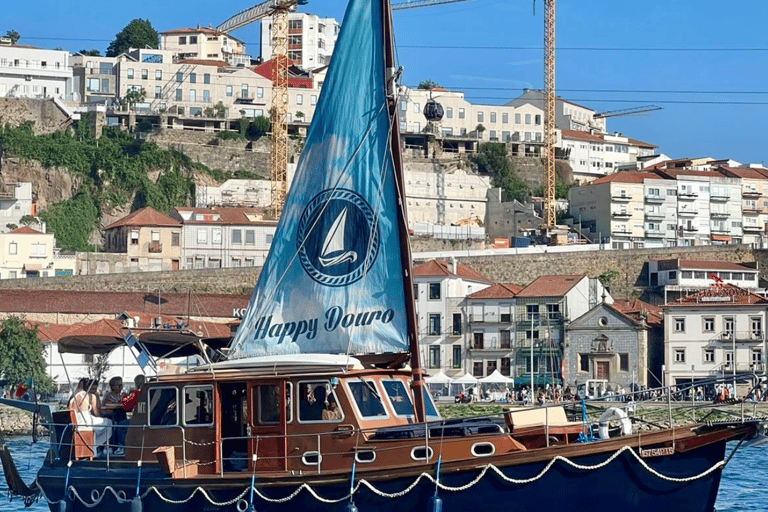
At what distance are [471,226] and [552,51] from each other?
22.5 meters

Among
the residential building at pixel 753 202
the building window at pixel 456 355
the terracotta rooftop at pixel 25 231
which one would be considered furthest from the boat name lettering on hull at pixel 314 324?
the residential building at pixel 753 202

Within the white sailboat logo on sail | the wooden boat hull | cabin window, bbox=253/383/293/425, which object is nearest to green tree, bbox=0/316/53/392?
the white sailboat logo on sail

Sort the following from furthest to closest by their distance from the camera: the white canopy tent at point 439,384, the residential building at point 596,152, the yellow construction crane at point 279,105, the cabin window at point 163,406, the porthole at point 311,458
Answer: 1. the residential building at point 596,152
2. the yellow construction crane at point 279,105
3. the white canopy tent at point 439,384
4. the cabin window at point 163,406
5. the porthole at point 311,458

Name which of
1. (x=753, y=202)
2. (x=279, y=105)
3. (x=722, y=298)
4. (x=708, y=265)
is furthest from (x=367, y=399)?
(x=753, y=202)

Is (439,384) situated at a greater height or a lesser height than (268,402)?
lesser

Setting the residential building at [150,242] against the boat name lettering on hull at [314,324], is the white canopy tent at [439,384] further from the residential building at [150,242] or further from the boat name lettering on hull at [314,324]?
the boat name lettering on hull at [314,324]

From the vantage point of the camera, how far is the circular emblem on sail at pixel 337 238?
24.8 metres

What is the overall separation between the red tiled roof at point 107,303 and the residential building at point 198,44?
5966cm

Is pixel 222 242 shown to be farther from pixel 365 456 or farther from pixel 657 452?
pixel 657 452

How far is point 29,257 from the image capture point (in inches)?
3873

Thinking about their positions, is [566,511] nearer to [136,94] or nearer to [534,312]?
[534,312]

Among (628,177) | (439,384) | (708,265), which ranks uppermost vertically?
(628,177)

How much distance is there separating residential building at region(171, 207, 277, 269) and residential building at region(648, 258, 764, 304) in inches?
977

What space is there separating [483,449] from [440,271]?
61191 millimetres
